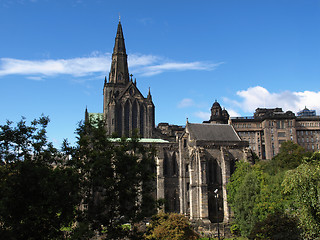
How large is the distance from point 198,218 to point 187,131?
1698 cm

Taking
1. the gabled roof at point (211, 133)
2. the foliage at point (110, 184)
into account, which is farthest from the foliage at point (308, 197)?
the gabled roof at point (211, 133)

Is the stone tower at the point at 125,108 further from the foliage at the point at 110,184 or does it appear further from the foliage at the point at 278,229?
the foliage at the point at 110,184

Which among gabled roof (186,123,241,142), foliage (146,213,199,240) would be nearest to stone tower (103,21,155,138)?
gabled roof (186,123,241,142)

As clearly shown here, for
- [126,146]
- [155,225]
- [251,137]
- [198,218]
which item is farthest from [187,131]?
[251,137]

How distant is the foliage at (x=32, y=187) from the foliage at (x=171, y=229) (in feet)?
51.0

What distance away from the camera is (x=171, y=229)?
1462 inches

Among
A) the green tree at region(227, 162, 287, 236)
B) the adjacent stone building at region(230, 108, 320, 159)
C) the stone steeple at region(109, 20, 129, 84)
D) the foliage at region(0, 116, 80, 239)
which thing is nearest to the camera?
the foliage at region(0, 116, 80, 239)

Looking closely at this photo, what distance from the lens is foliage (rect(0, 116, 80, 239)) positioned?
21.0m

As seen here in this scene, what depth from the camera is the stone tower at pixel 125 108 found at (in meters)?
83.1

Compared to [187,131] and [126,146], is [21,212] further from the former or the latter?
[187,131]

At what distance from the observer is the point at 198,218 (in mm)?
58469

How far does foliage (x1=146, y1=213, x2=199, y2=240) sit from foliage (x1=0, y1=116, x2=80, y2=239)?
51.0 ft

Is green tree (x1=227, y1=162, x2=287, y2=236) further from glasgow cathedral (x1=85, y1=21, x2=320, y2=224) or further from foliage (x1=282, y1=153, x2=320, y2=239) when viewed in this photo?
foliage (x1=282, y1=153, x2=320, y2=239)

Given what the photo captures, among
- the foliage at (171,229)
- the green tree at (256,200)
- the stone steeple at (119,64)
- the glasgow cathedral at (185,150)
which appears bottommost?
the foliage at (171,229)
